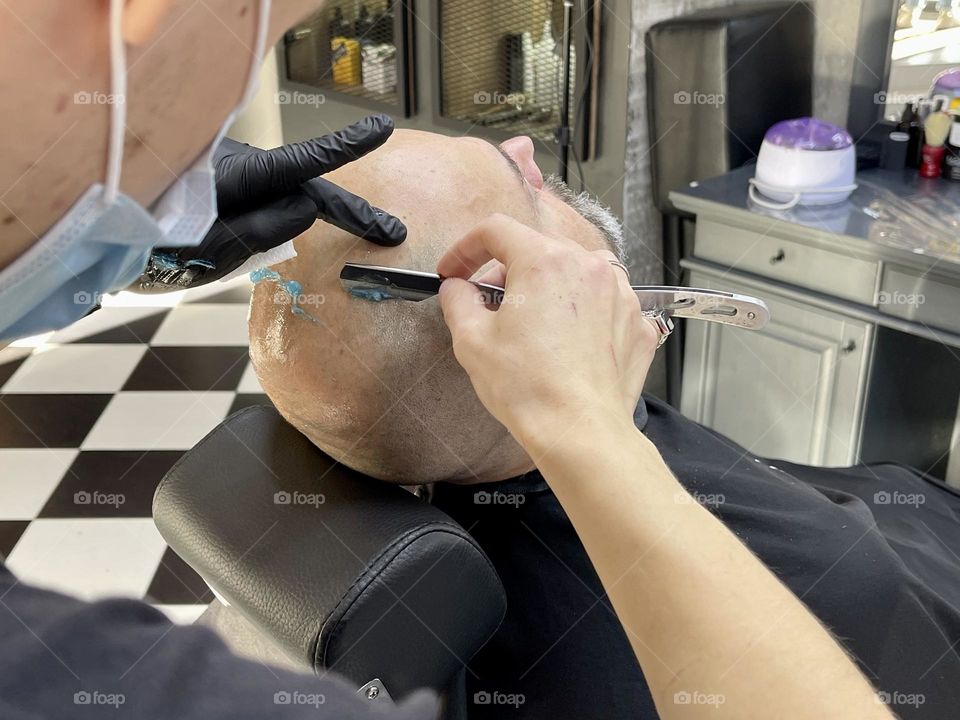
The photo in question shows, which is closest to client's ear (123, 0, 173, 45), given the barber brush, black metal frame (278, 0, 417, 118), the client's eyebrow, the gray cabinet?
the client's eyebrow

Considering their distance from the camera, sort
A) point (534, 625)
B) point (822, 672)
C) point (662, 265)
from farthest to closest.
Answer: point (662, 265), point (534, 625), point (822, 672)

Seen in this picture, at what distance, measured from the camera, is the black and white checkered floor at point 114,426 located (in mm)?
2516

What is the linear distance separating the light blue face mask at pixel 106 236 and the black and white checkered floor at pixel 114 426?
4.65 ft

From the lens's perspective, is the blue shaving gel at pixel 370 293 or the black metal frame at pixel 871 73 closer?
the blue shaving gel at pixel 370 293

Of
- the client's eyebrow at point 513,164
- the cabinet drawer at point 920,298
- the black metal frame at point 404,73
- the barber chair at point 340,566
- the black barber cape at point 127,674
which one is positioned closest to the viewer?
the black barber cape at point 127,674

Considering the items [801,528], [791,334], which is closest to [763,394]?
[791,334]

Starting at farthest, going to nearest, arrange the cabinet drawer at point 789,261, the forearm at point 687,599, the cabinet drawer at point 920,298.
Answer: the cabinet drawer at point 789,261 → the cabinet drawer at point 920,298 → the forearm at point 687,599

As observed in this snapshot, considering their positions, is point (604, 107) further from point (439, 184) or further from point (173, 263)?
point (173, 263)

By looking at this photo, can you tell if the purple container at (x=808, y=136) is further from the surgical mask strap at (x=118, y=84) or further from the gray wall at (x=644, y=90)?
the surgical mask strap at (x=118, y=84)

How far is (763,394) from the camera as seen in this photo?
252 cm

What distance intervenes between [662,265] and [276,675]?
257 centimetres

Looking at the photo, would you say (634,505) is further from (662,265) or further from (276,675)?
(662,265)

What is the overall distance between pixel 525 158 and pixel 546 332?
59 centimetres

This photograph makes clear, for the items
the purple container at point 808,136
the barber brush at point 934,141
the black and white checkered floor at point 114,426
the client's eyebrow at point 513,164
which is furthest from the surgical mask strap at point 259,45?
the barber brush at point 934,141
